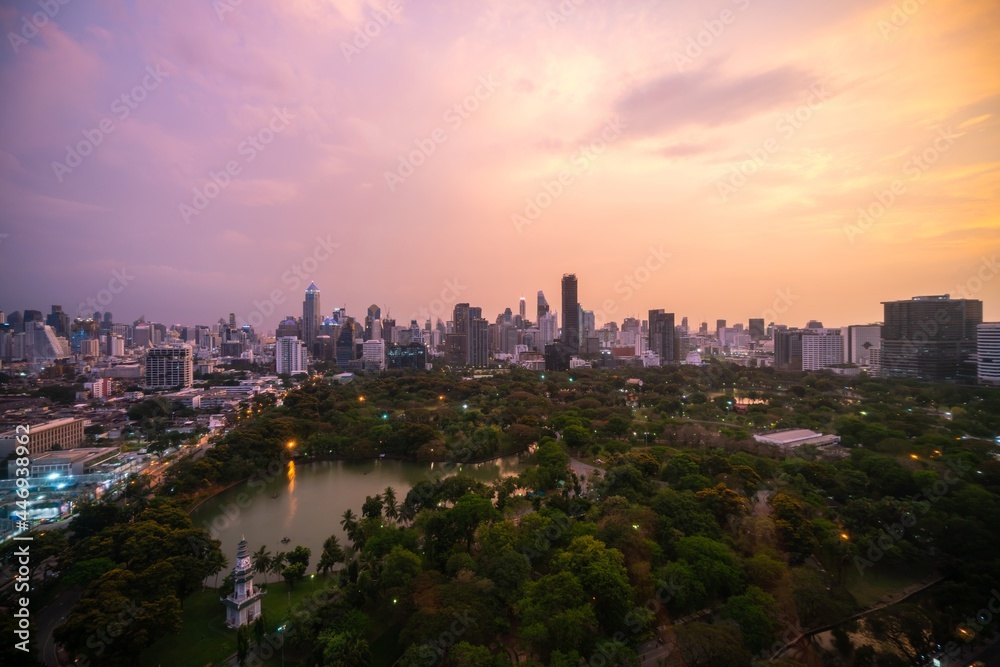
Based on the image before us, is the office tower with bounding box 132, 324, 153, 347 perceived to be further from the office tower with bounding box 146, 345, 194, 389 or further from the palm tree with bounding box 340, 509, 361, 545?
the palm tree with bounding box 340, 509, 361, 545

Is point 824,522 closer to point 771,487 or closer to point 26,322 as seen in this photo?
point 771,487

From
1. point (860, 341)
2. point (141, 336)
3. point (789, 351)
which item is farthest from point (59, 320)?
point (860, 341)

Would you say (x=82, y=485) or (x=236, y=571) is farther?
(x=82, y=485)

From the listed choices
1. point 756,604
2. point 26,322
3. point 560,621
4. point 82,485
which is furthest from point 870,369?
point 26,322

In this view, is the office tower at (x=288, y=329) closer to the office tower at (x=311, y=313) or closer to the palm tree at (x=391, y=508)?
the office tower at (x=311, y=313)

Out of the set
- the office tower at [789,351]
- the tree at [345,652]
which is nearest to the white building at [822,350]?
the office tower at [789,351]

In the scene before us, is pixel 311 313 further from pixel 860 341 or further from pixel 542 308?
pixel 860 341

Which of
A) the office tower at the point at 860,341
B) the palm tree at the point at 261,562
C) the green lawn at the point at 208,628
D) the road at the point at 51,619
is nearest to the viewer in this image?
the road at the point at 51,619

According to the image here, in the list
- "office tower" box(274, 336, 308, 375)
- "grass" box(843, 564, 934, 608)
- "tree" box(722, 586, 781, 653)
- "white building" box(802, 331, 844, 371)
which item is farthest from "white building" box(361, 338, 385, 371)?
"tree" box(722, 586, 781, 653)
